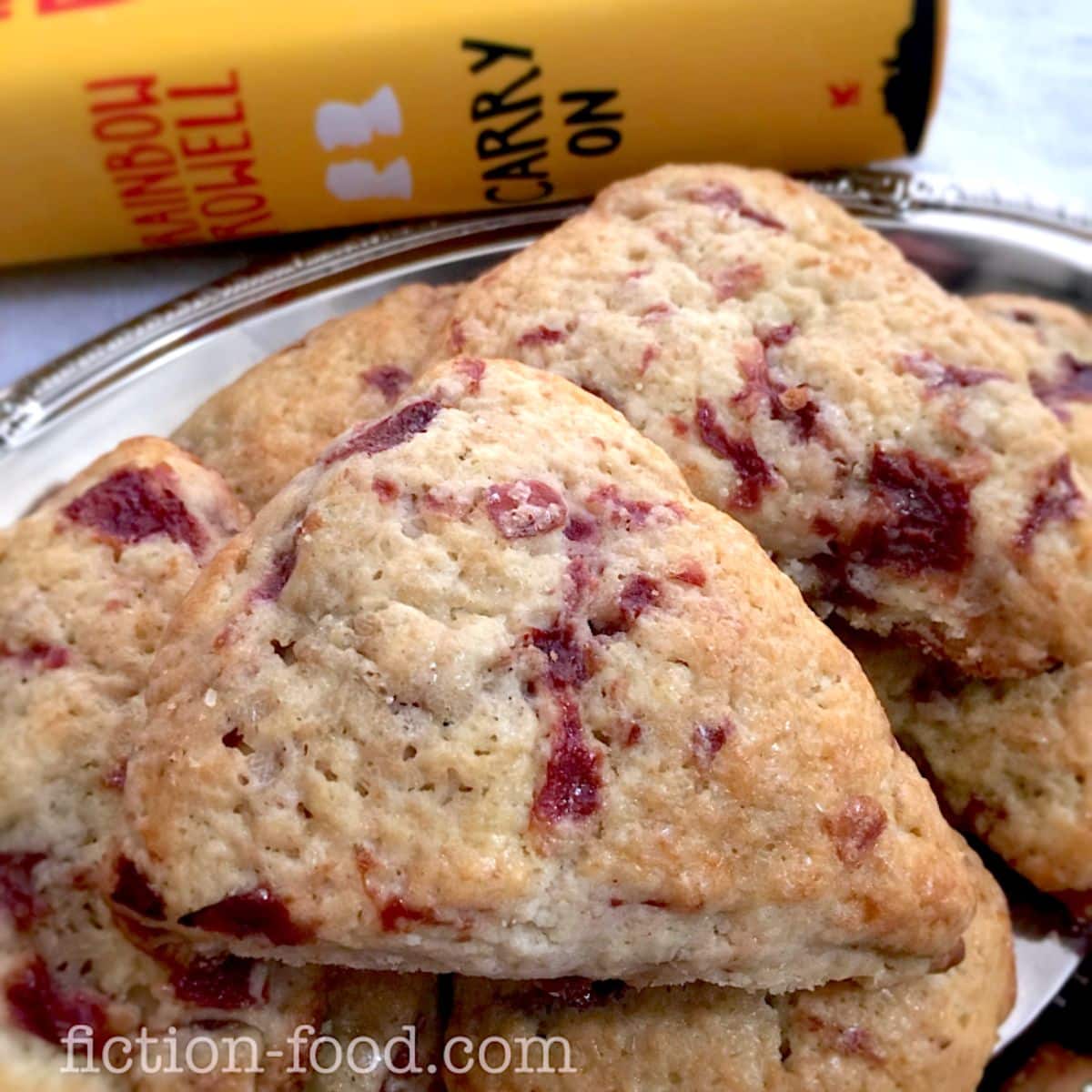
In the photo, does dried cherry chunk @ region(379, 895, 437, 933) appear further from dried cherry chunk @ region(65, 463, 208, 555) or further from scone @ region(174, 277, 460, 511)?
scone @ region(174, 277, 460, 511)

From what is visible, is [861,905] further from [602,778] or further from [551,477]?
[551,477]

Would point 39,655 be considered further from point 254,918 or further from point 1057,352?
point 1057,352

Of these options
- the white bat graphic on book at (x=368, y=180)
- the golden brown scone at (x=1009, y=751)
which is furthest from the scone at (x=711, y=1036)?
the white bat graphic on book at (x=368, y=180)

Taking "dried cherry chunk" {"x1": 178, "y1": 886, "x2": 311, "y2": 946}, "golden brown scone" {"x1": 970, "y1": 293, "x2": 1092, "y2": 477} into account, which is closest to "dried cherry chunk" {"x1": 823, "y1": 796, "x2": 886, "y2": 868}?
"dried cherry chunk" {"x1": 178, "y1": 886, "x2": 311, "y2": 946}

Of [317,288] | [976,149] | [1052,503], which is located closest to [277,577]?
[1052,503]

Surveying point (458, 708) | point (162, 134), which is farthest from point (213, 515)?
point (162, 134)
